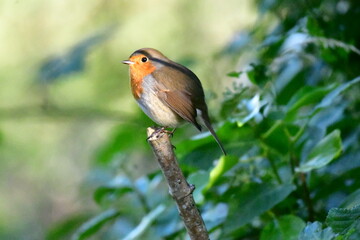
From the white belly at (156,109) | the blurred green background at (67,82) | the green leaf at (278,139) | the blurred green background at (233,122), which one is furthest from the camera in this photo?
the blurred green background at (67,82)

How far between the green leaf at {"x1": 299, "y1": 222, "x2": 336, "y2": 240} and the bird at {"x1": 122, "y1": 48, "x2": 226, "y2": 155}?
39.1 inches

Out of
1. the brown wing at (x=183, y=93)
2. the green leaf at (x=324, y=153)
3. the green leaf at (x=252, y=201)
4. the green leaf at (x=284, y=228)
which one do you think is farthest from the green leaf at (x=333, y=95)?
the brown wing at (x=183, y=93)

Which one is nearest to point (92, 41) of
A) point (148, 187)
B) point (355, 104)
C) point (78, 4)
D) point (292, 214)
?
point (148, 187)

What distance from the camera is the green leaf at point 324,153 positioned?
249 cm

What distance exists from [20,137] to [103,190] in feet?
16.3

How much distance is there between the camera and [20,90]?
→ 26.3 ft

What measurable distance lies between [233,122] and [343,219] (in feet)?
2.58

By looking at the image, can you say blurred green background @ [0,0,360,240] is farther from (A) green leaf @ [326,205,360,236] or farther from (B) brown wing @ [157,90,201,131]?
(B) brown wing @ [157,90,201,131]

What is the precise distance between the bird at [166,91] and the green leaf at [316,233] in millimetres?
994

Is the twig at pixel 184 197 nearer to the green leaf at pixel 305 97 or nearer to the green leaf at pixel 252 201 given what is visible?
the green leaf at pixel 252 201

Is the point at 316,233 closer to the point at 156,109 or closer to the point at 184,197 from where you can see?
the point at 184,197

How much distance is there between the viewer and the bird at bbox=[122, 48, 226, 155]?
3.03 meters

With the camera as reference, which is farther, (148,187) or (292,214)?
(148,187)

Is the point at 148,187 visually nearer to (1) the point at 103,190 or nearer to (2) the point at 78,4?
(1) the point at 103,190
